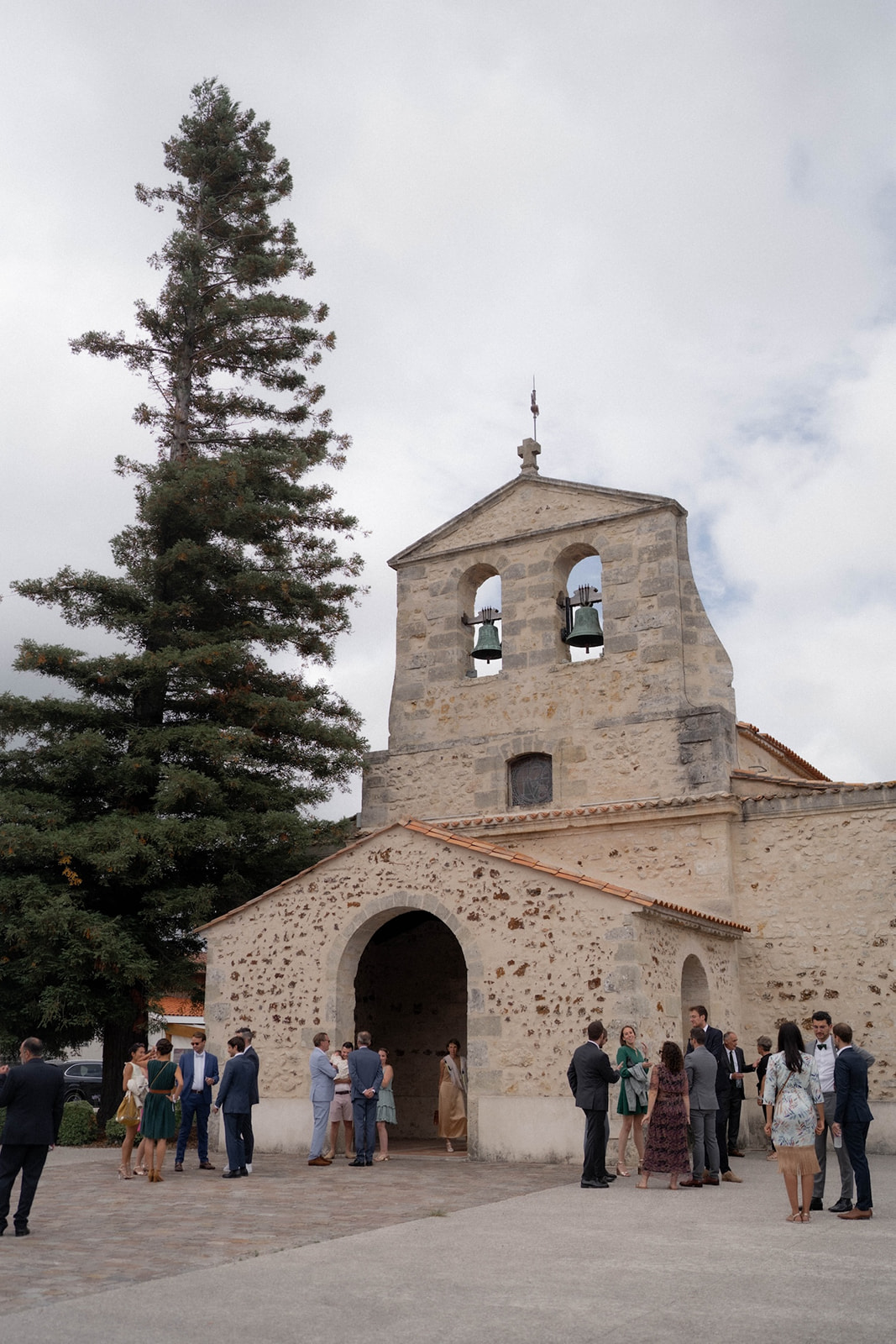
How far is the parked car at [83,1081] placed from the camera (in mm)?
24641

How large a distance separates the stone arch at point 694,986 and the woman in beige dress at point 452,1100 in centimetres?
297

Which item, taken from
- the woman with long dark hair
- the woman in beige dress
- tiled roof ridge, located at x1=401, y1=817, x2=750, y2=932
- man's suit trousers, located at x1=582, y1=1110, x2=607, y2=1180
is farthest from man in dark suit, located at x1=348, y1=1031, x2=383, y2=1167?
the woman with long dark hair

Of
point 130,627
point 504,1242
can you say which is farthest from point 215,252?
point 504,1242

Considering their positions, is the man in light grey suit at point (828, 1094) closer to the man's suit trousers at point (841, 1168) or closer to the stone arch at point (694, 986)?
the man's suit trousers at point (841, 1168)

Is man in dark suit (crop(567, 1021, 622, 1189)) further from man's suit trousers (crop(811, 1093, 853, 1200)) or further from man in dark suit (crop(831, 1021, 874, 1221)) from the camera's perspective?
man in dark suit (crop(831, 1021, 874, 1221))

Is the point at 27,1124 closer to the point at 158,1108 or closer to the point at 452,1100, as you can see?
the point at 158,1108

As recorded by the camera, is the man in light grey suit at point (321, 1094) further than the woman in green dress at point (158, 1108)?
Yes

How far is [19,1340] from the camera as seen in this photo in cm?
484

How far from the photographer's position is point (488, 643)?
18.8m

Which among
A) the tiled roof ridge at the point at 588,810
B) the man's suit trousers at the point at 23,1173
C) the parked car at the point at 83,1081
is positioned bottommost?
the parked car at the point at 83,1081

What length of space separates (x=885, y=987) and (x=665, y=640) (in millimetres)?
5780

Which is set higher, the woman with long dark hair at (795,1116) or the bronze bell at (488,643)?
the bronze bell at (488,643)

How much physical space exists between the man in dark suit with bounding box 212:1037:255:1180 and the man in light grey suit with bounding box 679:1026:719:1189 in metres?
4.34

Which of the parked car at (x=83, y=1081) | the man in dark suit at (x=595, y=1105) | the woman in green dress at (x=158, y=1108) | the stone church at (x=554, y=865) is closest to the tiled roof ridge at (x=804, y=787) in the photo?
the stone church at (x=554, y=865)
